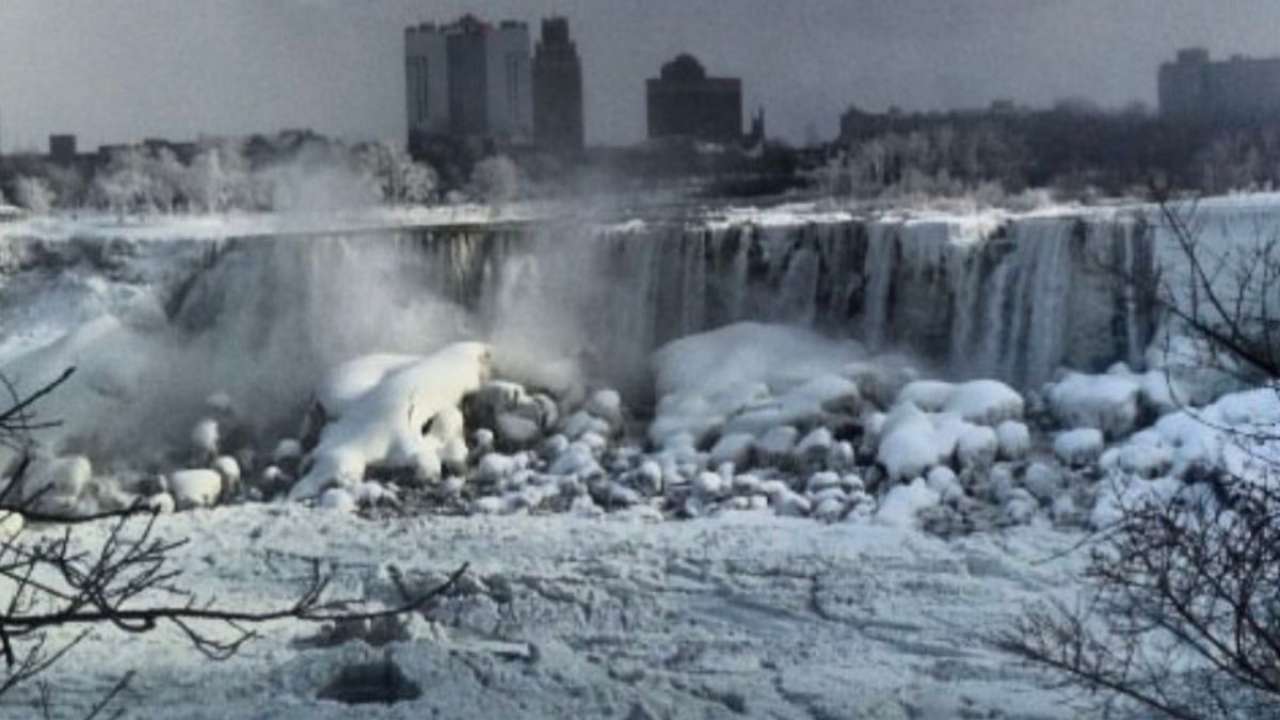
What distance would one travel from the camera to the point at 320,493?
61.0ft

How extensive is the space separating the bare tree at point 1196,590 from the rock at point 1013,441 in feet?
7.01

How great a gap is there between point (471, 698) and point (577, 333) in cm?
1306

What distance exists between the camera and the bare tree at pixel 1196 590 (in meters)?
5.64

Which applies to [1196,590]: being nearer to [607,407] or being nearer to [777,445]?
[777,445]

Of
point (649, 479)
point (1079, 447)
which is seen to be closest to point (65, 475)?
point (649, 479)

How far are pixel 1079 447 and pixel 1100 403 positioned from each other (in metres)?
1.15

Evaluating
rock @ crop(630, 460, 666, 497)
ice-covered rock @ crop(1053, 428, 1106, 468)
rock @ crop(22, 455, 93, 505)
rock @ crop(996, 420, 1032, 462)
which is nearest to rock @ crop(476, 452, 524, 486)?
rock @ crop(630, 460, 666, 497)

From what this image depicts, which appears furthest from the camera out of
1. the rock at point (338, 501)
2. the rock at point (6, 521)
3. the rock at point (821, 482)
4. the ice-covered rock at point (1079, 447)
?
the rock at point (338, 501)

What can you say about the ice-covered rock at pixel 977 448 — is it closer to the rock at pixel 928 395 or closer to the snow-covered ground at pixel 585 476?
the snow-covered ground at pixel 585 476

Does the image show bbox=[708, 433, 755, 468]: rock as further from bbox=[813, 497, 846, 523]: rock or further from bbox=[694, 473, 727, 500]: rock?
bbox=[813, 497, 846, 523]: rock

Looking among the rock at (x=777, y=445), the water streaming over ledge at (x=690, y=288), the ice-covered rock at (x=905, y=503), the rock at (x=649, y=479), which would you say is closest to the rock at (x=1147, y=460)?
the ice-covered rock at (x=905, y=503)

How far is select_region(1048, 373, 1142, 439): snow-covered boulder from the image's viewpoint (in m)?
18.2

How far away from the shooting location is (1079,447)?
17.5 m

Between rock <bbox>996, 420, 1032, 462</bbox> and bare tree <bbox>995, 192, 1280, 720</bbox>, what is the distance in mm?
2136
